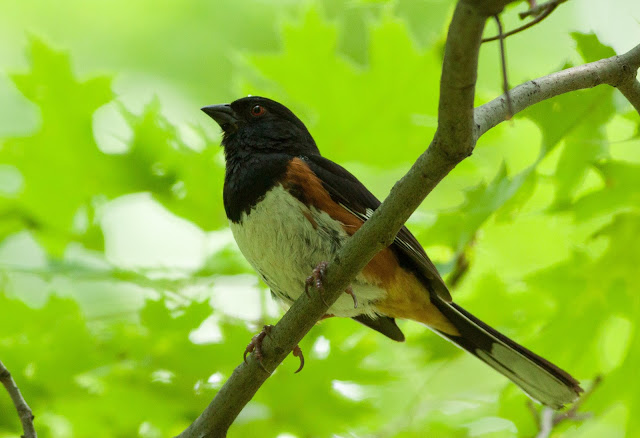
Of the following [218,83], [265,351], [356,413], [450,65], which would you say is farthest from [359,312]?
[218,83]

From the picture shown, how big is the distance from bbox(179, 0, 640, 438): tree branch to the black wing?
70cm

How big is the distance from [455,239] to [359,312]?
53 cm

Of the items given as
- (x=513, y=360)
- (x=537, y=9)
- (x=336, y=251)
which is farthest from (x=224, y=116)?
(x=537, y=9)

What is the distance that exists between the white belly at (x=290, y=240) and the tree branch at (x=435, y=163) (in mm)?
524

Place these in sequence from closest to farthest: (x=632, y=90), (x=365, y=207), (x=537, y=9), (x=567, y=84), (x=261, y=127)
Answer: (x=537, y=9)
(x=567, y=84)
(x=632, y=90)
(x=365, y=207)
(x=261, y=127)

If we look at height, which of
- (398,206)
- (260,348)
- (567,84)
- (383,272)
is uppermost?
(567,84)

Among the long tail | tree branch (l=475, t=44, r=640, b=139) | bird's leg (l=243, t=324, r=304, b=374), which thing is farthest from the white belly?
tree branch (l=475, t=44, r=640, b=139)

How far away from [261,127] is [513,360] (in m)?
1.65

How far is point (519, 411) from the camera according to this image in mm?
3213

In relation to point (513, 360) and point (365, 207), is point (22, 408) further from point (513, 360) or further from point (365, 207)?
point (513, 360)

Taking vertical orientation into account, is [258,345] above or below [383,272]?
below

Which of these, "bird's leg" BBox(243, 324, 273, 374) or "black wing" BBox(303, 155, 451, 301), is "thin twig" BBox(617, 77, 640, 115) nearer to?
"black wing" BBox(303, 155, 451, 301)

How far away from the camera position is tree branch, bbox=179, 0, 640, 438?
156 cm

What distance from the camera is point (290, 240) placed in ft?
9.62
